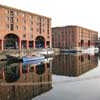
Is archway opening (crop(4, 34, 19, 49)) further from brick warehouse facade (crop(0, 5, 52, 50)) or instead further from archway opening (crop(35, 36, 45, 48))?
archway opening (crop(35, 36, 45, 48))

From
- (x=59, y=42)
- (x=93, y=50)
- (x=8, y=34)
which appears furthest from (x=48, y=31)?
(x=93, y=50)

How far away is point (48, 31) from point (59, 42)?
107ft

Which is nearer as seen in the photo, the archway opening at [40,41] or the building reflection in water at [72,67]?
the building reflection in water at [72,67]

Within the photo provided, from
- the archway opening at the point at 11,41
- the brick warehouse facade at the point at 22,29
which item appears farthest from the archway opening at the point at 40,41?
the archway opening at the point at 11,41

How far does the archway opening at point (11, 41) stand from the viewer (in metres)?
66.0

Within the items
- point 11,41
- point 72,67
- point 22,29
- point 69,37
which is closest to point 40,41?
point 22,29

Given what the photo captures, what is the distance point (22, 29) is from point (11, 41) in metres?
5.64

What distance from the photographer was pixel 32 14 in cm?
7438

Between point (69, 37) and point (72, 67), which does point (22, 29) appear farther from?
point (69, 37)

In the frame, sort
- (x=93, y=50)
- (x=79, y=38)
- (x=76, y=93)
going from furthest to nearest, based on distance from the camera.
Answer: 1. (x=93, y=50)
2. (x=79, y=38)
3. (x=76, y=93)

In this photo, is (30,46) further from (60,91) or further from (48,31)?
(60,91)

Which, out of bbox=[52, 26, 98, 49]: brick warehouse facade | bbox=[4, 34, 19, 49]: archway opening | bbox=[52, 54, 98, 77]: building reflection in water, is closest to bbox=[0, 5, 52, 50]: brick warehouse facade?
Answer: bbox=[4, 34, 19, 49]: archway opening

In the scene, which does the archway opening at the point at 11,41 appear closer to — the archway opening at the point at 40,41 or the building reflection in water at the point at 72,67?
the archway opening at the point at 40,41

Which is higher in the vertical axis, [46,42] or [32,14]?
[32,14]
